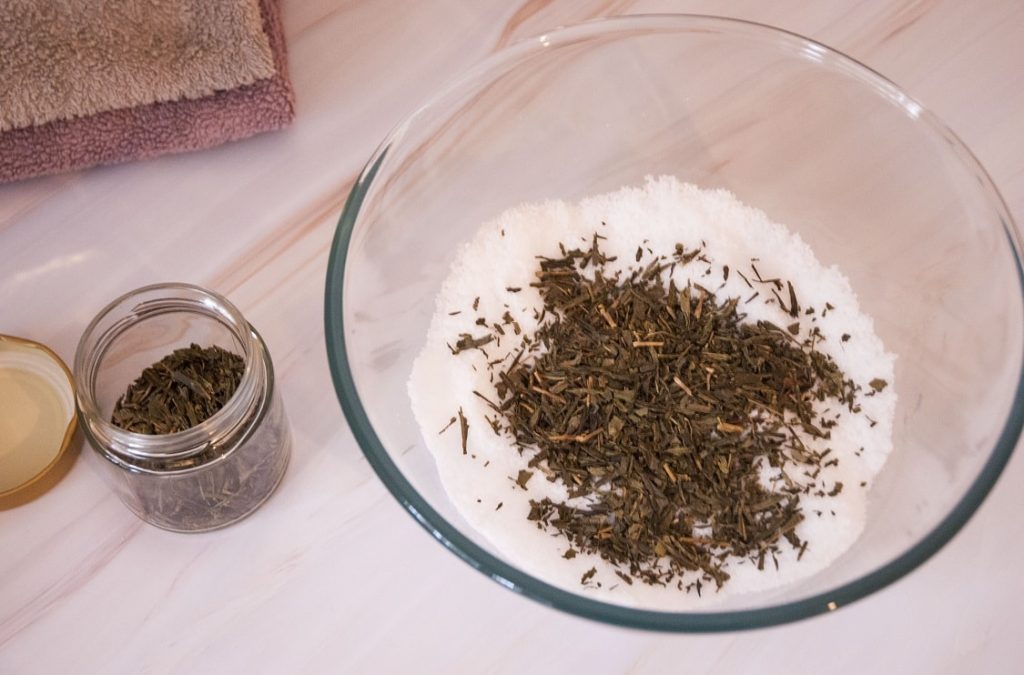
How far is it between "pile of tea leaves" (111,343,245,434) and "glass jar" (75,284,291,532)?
0.07 ft

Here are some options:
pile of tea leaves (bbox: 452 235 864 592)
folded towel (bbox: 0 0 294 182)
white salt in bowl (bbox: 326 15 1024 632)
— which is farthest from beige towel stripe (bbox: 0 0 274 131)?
pile of tea leaves (bbox: 452 235 864 592)

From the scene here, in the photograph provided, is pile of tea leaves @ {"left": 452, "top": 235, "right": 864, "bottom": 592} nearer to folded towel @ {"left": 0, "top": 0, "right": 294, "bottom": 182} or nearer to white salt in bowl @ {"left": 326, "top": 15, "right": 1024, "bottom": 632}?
white salt in bowl @ {"left": 326, "top": 15, "right": 1024, "bottom": 632}

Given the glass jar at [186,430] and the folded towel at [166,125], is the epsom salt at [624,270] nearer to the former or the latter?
the glass jar at [186,430]

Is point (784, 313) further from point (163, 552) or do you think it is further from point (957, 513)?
point (163, 552)

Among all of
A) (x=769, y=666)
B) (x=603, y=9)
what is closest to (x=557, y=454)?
(x=769, y=666)

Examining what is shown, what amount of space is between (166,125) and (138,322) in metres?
0.21

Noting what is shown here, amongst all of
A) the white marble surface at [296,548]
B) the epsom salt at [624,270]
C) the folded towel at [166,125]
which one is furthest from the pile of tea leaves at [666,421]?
the folded towel at [166,125]

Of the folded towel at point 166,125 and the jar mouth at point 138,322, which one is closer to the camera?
the jar mouth at point 138,322

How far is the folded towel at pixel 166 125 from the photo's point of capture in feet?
3.06

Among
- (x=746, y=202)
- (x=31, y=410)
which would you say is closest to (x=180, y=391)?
(x=31, y=410)

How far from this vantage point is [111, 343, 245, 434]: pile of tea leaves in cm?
83

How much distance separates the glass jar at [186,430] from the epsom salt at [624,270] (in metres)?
0.15

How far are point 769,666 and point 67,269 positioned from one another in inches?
31.5

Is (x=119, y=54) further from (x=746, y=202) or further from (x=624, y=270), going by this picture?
(x=746, y=202)
